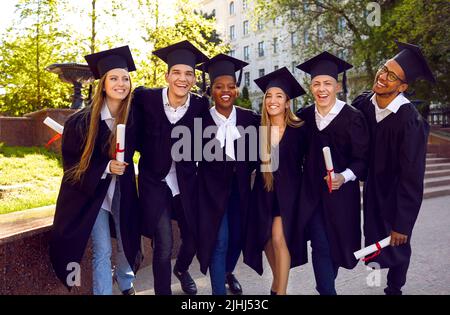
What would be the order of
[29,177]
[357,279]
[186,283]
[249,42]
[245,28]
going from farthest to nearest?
[245,28] → [249,42] → [29,177] → [357,279] → [186,283]

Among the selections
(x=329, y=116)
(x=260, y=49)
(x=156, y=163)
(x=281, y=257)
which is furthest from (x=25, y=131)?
(x=260, y=49)

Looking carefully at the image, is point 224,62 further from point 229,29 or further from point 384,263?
point 229,29

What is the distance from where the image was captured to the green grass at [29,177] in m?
A: 5.20

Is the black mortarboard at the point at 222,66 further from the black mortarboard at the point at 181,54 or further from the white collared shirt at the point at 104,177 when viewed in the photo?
the white collared shirt at the point at 104,177

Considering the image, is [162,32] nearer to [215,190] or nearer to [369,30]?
[369,30]

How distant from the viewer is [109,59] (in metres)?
3.39

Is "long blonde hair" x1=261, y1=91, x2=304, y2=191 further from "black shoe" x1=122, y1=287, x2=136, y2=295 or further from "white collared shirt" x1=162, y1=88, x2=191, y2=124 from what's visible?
"black shoe" x1=122, y1=287, x2=136, y2=295

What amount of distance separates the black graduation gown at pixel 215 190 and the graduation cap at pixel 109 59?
0.88 m

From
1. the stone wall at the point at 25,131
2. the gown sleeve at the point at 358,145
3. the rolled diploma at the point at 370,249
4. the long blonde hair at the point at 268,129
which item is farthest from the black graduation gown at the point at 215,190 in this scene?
the stone wall at the point at 25,131

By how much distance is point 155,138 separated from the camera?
3439 millimetres

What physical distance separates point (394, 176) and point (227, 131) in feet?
5.00

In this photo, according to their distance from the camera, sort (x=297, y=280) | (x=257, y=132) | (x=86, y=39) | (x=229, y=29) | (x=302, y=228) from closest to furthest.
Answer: (x=302, y=228)
(x=257, y=132)
(x=297, y=280)
(x=86, y=39)
(x=229, y=29)
